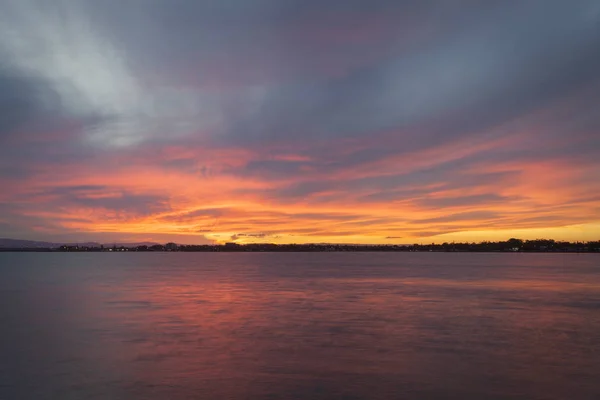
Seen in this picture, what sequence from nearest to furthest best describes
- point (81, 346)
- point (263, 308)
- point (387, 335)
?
1. point (81, 346)
2. point (387, 335)
3. point (263, 308)

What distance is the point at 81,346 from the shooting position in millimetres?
25781

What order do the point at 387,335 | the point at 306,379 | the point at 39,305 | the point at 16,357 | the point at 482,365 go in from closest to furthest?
the point at 306,379, the point at 482,365, the point at 16,357, the point at 387,335, the point at 39,305

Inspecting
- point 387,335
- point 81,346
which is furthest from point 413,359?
point 81,346

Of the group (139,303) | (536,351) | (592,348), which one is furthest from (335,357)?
(139,303)

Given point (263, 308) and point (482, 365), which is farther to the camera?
point (263, 308)

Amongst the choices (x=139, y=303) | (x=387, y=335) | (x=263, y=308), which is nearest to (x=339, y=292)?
(x=263, y=308)

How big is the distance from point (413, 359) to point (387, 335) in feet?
19.1

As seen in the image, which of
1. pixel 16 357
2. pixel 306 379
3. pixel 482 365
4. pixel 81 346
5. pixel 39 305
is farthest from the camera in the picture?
pixel 39 305

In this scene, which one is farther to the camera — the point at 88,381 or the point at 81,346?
the point at 81,346

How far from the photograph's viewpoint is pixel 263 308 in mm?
41062

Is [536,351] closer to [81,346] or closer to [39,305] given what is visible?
[81,346]

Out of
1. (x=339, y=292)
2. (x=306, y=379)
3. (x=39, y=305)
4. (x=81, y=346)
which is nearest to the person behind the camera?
(x=306, y=379)

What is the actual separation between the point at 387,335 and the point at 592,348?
1019 centimetres

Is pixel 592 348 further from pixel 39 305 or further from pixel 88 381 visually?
pixel 39 305
